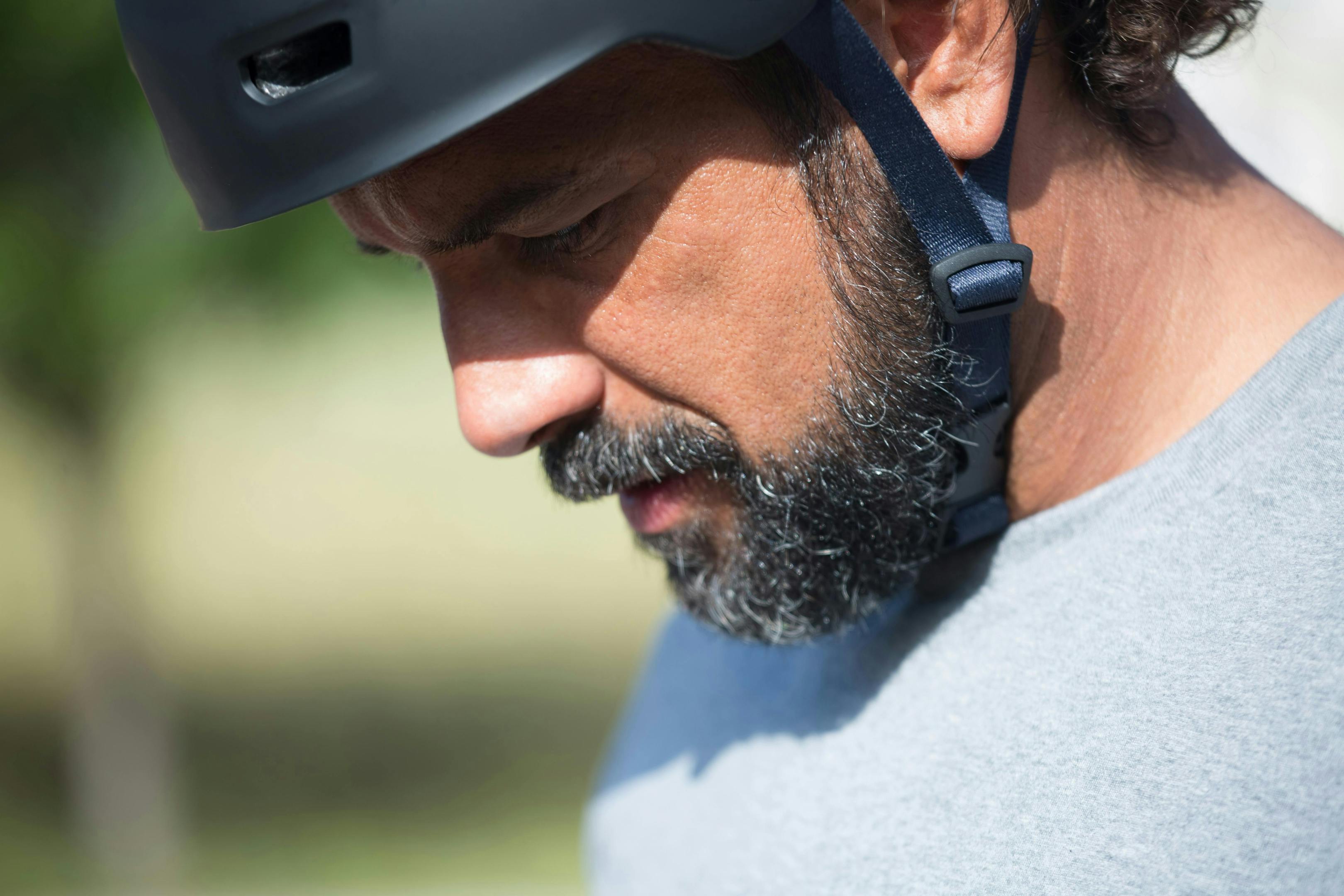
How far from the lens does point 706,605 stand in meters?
1.80

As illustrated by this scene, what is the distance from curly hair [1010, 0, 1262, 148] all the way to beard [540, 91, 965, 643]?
35 centimetres

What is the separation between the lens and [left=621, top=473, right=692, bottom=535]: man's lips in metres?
1.73

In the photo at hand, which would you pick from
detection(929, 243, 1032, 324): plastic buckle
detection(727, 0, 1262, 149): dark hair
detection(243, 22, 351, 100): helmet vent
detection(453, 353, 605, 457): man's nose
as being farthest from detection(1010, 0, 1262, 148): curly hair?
detection(243, 22, 351, 100): helmet vent

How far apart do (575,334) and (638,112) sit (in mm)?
326

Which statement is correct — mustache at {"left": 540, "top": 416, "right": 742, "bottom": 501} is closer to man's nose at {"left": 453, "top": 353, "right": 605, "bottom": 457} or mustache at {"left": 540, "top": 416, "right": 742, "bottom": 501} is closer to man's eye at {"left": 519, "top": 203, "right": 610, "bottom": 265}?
man's nose at {"left": 453, "top": 353, "right": 605, "bottom": 457}

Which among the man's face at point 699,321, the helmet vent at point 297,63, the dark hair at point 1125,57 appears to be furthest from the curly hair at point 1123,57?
the helmet vent at point 297,63

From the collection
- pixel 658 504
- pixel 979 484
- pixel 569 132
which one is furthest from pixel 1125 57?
pixel 658 504

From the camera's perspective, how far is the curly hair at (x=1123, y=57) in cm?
156

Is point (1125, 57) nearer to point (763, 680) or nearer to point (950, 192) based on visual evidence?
point (950, 192)

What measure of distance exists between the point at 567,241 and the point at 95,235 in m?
5.13

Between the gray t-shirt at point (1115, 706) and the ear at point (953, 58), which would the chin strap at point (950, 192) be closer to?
the ear at point (953, 58)

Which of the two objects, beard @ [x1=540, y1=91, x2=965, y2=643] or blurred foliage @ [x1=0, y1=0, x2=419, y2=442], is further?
blurred foliage @ [x1=0, y1=0, x2=419, y2=442]

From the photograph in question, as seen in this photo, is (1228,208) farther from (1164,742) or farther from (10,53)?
(10,53)

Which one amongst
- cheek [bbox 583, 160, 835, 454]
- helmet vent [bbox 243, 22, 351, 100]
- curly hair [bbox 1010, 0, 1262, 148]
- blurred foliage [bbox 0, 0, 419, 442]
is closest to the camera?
helmet vent [bbox 243, 22, 351, 100]
